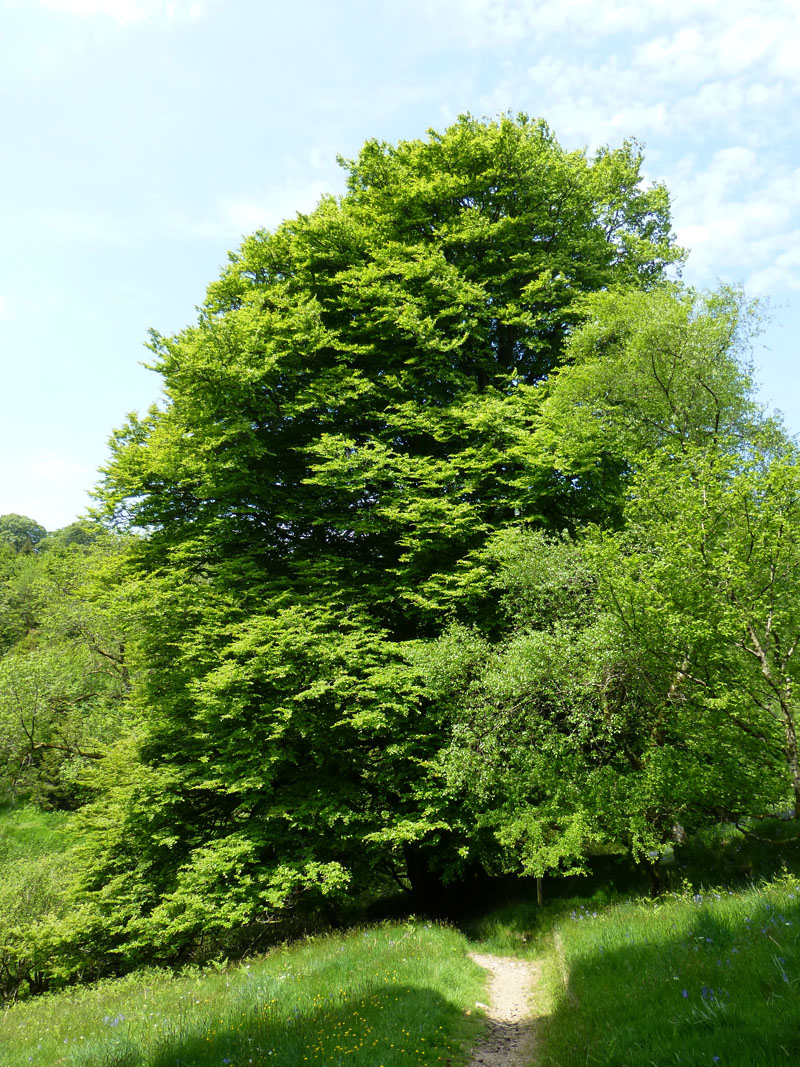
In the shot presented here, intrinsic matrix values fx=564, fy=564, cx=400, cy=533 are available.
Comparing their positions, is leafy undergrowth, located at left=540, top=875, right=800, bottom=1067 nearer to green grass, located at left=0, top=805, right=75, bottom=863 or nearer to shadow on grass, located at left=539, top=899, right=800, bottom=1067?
shadow on grass, located at left=539, top=899, right=800, bottom=1067

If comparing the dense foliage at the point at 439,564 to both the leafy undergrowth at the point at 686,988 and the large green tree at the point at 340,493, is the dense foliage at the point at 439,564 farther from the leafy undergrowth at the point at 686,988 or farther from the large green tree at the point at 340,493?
the leafy undergrowth at the point at 686,988

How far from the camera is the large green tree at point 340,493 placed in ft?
44.9

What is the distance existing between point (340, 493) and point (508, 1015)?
12457 mm

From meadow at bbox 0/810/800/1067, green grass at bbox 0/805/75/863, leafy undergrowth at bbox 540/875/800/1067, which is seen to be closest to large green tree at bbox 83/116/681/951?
meadow at bbox 0/810/800/1067

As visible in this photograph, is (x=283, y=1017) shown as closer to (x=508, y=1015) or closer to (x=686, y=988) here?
(x=508, y=1015)

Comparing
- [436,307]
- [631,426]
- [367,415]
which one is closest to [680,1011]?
[631,426]

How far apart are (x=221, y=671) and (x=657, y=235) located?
21.6 meters

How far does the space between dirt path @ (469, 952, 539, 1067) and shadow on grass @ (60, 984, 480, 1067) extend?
0.91 ft

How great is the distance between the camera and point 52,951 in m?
15.6

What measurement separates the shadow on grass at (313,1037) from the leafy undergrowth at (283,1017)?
1 centimetres

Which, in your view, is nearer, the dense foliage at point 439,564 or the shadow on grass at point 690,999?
the shadow on grass at point 690,999

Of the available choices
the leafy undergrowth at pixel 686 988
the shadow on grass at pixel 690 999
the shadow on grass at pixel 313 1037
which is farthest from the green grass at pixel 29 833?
the shadow on grass at pixel 690 999

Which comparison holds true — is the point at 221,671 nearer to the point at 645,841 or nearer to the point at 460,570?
Answer: the point at 460,570

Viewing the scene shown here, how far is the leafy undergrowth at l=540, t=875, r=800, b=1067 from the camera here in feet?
13.2
